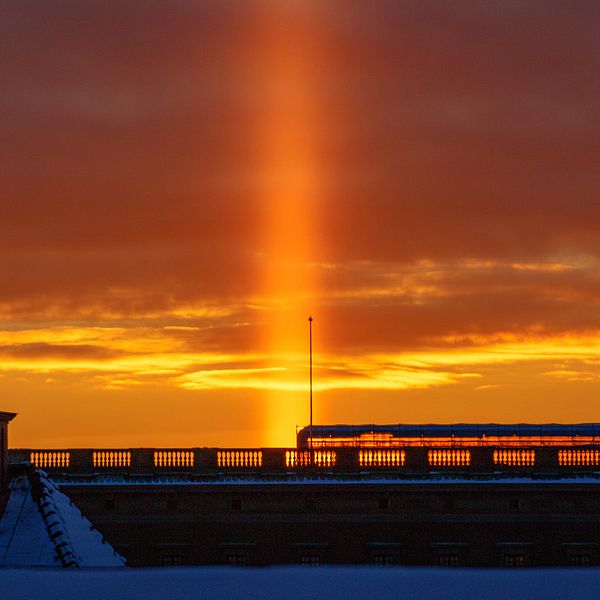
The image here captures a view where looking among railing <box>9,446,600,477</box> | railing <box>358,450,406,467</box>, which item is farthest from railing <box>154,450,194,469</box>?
railing <box>358,450,406,467</box>

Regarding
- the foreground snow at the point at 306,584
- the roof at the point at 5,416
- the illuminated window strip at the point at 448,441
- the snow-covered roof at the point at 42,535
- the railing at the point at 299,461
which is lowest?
the foreground snow at the point at 306,584

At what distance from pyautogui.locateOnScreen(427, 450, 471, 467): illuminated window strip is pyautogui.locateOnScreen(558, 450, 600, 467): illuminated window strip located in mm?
4180

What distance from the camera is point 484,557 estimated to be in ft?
180

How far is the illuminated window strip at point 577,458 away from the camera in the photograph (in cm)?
5753

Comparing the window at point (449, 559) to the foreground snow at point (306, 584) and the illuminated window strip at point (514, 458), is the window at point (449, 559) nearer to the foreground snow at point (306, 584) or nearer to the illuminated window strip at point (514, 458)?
the illuminated window strip at point (514, 458)

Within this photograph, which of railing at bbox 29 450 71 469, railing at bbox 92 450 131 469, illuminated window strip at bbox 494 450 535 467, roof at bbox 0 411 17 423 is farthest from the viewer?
illuminated window strip at bbox 494 450 535 467

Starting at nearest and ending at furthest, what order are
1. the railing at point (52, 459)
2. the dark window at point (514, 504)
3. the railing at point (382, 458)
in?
the dark window at point (514, 504) → the railing at point (52, 459) → the railing at point (382, 458)

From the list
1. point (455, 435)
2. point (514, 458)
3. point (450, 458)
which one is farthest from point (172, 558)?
point (455, 435)

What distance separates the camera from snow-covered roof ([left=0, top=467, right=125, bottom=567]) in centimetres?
2888

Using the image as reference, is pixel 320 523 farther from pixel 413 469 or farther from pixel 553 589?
pixel 553 589

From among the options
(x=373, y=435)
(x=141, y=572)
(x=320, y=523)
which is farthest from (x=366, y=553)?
(x=141, y=572)

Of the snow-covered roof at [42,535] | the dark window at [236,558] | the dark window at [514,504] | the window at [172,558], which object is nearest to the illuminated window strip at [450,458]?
the dark window at [514,504]

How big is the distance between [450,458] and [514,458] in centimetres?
287

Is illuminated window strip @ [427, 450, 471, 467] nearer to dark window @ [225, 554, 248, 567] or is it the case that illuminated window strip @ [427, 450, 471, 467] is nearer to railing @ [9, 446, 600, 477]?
railing @ [9, 446, 600, 477]
